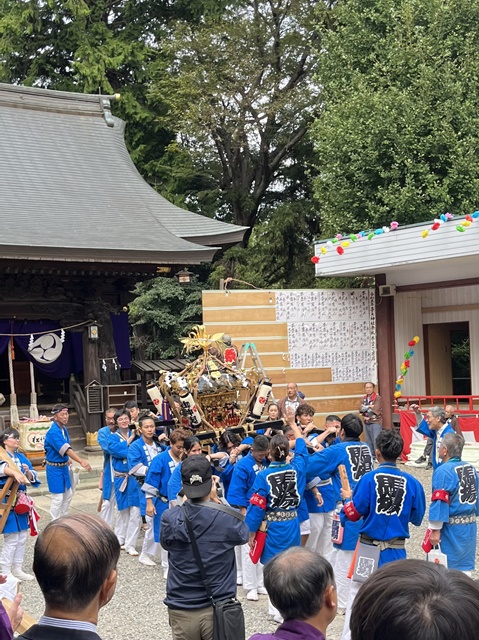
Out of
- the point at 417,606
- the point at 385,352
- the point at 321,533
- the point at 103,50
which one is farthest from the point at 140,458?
the point at 103,50

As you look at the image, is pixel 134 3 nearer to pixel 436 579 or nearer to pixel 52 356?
pixel 52 356

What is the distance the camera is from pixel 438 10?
1825cm

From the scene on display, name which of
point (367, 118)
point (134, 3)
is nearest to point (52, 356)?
point (367, 118)

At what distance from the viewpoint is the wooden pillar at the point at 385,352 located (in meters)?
16.5

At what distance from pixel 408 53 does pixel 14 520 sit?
14.7 m

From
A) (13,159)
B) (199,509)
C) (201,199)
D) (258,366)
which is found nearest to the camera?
(199,509)

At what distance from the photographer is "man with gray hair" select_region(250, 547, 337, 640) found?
279 centimetres

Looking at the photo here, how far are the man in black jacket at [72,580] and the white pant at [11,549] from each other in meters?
5.53

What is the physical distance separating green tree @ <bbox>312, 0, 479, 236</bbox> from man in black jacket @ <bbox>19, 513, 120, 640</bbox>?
53.3 feet

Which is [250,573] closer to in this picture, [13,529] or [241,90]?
[13,529]

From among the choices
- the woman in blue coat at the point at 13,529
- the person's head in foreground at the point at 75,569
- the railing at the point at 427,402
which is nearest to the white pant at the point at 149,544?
the woman in blue coat at the point at 13,529

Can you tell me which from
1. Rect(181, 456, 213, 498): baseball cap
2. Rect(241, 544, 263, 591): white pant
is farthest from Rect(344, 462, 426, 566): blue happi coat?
Rect(241, 544, 263, 591): white pant

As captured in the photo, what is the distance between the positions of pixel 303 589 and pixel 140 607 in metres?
4.43

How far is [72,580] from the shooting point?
93.3 inches
